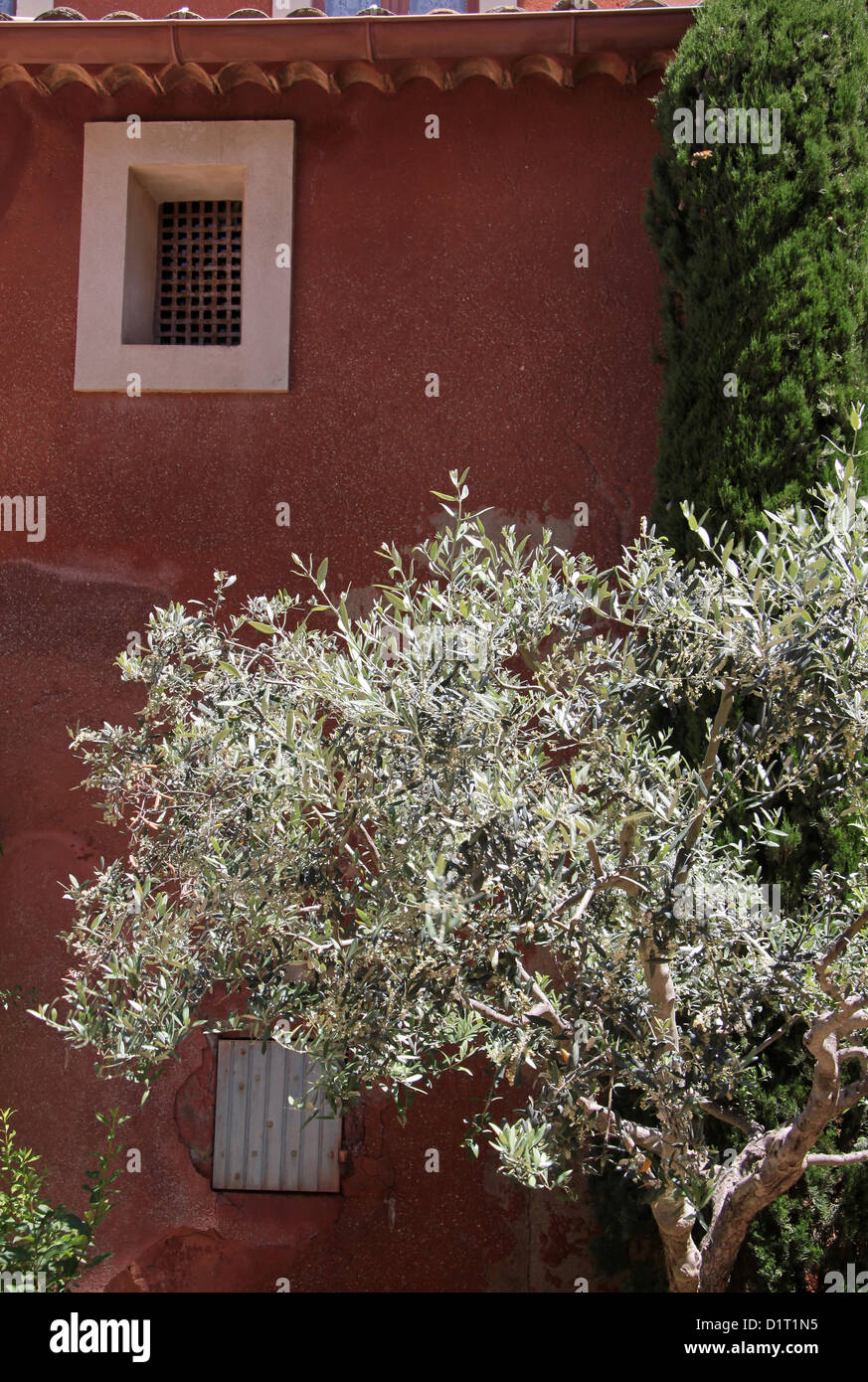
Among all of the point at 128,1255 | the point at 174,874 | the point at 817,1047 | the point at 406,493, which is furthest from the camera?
the point at 406,493

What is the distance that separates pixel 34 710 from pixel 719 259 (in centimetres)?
389

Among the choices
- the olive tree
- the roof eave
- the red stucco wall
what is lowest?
the olive tree

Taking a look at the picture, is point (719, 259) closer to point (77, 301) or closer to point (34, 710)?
point (77, 301)

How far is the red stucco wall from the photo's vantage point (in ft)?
19.6

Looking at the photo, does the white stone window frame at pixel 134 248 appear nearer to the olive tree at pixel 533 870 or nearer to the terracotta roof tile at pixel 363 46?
the terracotta roof tile at pixel 363 46

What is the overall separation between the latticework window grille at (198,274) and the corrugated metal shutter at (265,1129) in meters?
3.71

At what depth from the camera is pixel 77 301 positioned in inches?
242

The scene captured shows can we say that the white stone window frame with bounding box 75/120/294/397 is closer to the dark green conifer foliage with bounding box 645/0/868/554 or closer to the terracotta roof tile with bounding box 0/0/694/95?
the terracotta roof tile with bounding box 0/0/694/95

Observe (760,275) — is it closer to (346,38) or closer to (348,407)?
(348,407)

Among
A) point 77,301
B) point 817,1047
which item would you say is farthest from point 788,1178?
point 77,301

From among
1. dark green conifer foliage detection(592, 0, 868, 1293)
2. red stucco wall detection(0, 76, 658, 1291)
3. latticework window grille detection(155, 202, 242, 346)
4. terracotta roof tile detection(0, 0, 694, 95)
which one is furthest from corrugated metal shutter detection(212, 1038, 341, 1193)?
terracotta roof tile detection(0, 0, 694, 95)

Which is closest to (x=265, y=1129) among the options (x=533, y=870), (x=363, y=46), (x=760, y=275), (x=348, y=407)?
(x=533, y=870)

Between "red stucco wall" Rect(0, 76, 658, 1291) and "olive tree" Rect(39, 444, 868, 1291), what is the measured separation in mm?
2346

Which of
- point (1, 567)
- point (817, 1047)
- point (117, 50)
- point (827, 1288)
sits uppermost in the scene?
point (117, 50)
